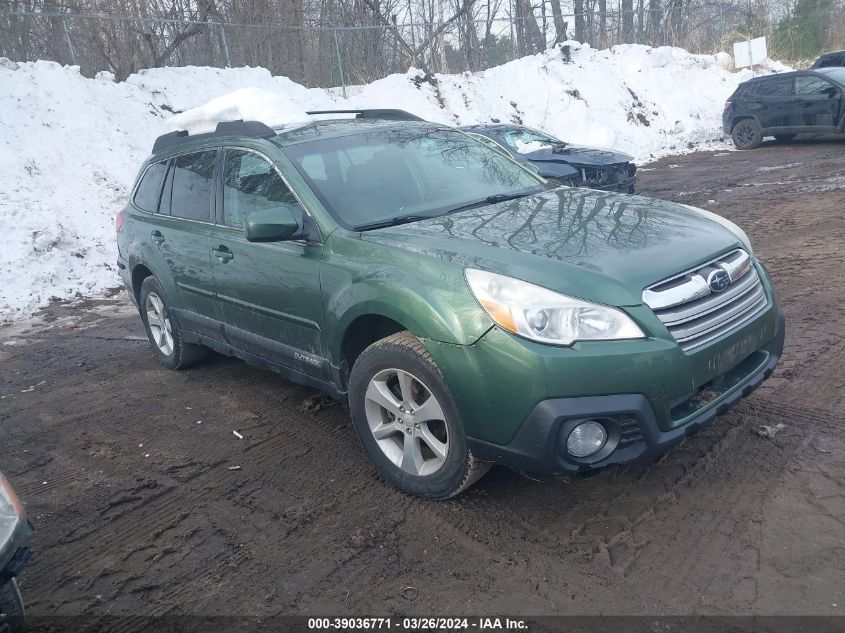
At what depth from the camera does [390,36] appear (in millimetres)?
22797

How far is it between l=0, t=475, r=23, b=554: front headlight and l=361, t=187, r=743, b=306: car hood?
1950mm

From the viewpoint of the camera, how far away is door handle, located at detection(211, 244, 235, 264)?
4.68 meters

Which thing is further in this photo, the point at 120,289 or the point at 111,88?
the point at 111,88

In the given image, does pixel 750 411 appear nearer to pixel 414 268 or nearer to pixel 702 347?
pixel 702 347

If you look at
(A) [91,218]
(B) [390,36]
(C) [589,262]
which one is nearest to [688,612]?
(C) [589,262]

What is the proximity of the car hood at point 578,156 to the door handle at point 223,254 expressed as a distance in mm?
8075

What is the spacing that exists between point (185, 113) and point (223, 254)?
293cm

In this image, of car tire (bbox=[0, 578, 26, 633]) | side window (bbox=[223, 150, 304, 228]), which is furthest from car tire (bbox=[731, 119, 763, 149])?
car tire (bbox=[0, 578, 26, 633])

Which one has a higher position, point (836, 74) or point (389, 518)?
point (836, 74)

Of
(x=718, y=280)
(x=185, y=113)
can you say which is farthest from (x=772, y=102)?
(x=718, y=280)

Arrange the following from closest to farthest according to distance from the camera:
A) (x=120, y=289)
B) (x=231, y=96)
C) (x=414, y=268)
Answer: (x=414, y=268), (x=231, y=96), (x=120, y=289)

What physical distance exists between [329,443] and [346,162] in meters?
1.70

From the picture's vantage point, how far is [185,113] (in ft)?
23.1

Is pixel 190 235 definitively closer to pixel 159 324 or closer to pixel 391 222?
pixel 159 324
